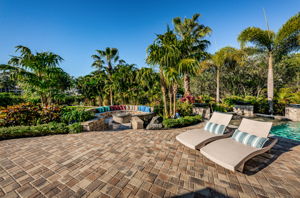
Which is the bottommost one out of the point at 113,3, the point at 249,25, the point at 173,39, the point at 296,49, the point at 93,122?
the point at 93,122

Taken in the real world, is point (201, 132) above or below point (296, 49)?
below

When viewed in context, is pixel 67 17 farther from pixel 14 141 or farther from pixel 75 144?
pixel 75 144

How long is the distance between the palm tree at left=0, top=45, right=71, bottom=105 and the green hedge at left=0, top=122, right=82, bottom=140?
12.6 feet

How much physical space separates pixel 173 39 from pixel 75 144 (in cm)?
730

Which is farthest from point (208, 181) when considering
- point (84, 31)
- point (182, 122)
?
point (84, 31)

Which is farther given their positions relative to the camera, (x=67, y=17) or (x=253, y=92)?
(x=253, y=92)

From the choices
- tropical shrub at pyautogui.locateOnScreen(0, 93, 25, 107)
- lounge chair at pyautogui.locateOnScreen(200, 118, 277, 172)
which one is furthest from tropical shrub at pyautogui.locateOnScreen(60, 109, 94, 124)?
tropical shrub at pyautogui.locateOnScreen(0, 93, 25, 107)

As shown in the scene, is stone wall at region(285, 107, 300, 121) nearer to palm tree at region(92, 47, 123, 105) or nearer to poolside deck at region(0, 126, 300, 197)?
poolside deck at region(0, 126, 300, 197)

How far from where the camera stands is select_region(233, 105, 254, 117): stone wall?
10.9 metres

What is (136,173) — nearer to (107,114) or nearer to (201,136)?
(201,136)

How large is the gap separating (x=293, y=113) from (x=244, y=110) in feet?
9.89

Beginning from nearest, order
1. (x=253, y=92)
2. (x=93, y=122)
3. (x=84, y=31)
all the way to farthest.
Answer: (x=93, y=122), (x=84, y=31), (x=253, y=92)

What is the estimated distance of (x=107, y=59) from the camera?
49.6 ft

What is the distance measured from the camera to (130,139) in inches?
187
